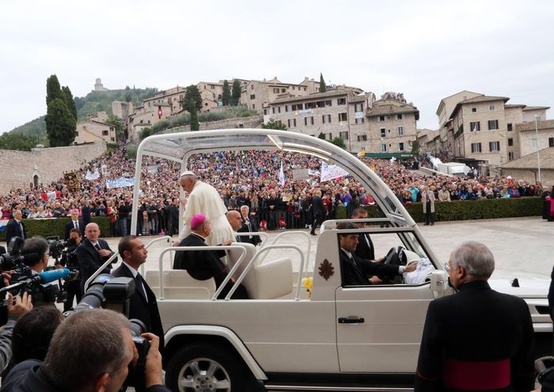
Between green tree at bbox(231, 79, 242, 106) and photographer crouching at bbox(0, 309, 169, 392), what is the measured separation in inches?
5291

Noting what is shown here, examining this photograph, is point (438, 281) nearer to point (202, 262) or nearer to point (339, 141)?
point (202, 262)

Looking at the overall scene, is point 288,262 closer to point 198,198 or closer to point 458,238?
point 198,198

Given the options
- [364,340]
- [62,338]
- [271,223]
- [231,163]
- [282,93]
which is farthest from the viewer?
[282,93]

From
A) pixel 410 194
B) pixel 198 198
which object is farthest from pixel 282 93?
pixel 198 198

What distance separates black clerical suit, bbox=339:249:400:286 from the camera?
15.4ft

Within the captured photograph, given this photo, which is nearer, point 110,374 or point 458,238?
point 110,374

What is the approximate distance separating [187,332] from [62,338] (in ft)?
9.84

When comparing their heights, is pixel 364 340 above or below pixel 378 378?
above

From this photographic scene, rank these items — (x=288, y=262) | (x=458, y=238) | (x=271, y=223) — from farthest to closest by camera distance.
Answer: (x=271, y=223) → (x=458, y=238) → (x=288, y=262)

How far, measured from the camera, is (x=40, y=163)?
6259 cm

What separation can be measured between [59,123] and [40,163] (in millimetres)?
18393

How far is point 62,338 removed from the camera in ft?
6.00

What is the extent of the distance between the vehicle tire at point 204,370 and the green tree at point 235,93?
433 feet

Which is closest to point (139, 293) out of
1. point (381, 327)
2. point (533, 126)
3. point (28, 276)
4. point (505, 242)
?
point (28, 276)
